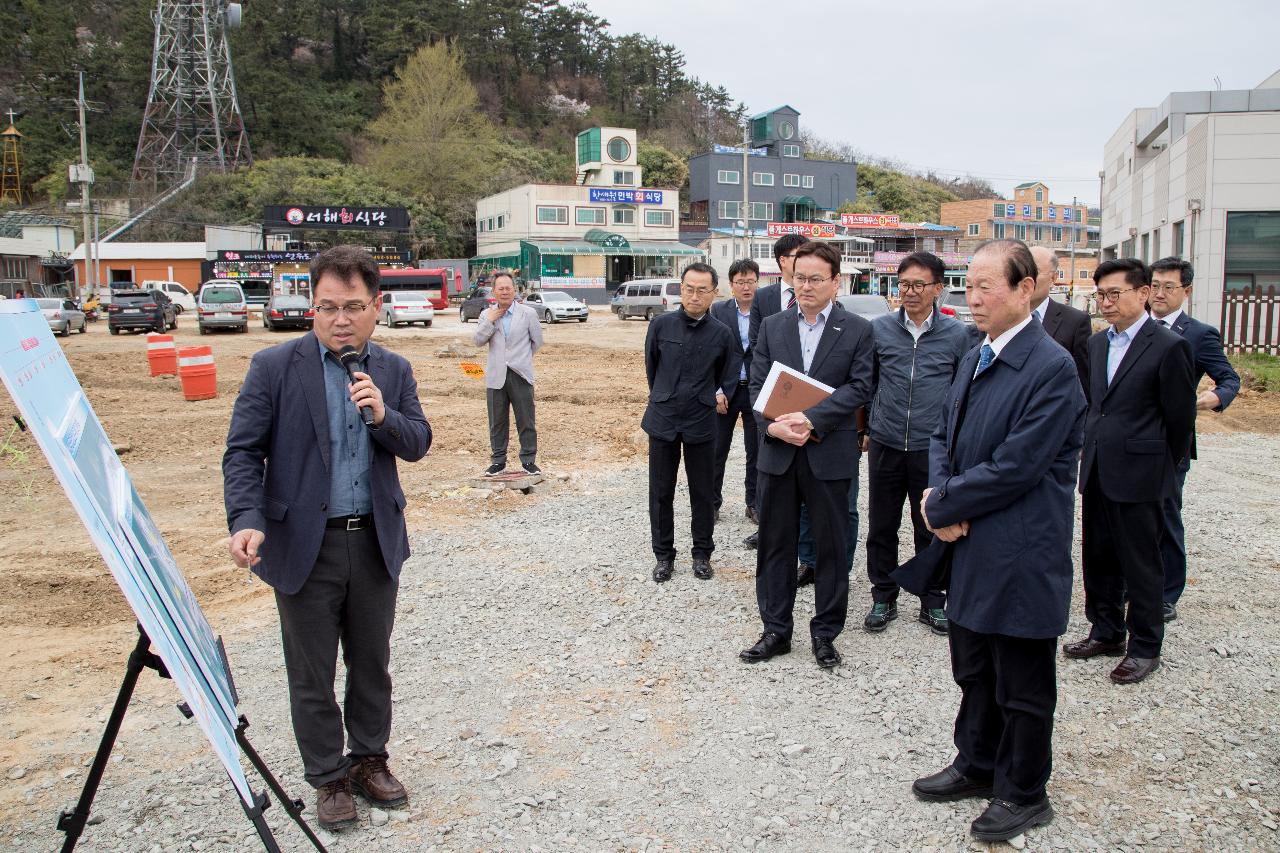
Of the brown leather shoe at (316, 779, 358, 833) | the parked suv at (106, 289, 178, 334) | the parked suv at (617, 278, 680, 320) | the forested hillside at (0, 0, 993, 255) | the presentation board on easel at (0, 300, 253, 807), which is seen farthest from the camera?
the forested hillside at (0, 0, 993, 255)

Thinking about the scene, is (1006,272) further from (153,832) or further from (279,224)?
(279,224)

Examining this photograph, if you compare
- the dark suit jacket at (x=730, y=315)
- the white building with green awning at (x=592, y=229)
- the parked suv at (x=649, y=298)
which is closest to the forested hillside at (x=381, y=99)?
the white building with green awning at (x=592, y=229)

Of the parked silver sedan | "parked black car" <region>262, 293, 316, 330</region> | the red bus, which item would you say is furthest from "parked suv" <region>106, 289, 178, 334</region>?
the red bus

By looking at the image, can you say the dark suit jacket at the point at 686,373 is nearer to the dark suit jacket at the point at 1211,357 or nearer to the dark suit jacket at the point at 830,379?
the dark suit jacket at the point at 830,379

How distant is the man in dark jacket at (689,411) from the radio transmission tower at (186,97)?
6774 centimetres

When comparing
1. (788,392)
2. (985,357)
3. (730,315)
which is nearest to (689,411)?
(788,392)

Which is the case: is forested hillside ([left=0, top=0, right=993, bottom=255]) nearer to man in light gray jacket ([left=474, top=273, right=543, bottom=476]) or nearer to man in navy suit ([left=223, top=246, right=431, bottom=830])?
man in light gray jacket ([left=474, top=273, right=543, bottom=476])

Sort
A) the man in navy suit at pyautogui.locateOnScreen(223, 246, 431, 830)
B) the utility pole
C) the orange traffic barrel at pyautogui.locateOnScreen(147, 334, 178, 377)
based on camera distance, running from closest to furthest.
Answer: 1. the man in navy suit at pyautogui.locateOnScreen(223, 246, 431, 830)
2. the orange traffic barrel at pyautogui.locateOnScreen(147, 334, 178, 377)
3. the utility pole

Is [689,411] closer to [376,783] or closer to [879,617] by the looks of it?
[879,617]

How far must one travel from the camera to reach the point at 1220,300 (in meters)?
19.2

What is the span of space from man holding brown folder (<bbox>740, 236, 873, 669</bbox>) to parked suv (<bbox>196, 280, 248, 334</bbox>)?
27.8 m

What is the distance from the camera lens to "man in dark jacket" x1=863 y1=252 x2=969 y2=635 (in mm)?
4758

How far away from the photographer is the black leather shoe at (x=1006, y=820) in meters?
2.98

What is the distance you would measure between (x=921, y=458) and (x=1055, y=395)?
195 centimetres
